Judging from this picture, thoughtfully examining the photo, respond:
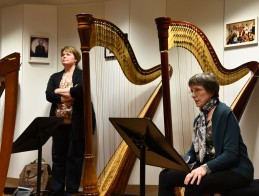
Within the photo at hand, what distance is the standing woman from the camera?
4137mm

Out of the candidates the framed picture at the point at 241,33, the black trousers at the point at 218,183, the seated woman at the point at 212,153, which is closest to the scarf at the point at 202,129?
the seated woman at the point at 212,153

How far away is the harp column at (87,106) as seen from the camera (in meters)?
2.70

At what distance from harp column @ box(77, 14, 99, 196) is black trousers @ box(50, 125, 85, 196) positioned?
135 cm

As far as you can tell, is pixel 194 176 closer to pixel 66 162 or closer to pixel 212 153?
pixel 212 153

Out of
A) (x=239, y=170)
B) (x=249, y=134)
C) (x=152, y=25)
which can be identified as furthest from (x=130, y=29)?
(x=239, y=170)

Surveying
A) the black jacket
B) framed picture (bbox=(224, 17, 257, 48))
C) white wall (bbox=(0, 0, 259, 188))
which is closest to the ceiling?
white wall (bbox=(0, 0, 259, 188))

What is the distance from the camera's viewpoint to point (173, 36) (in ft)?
9.80

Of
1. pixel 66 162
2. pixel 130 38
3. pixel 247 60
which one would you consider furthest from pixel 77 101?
pixel 247 60

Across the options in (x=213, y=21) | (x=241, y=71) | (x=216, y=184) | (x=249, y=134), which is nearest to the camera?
(x=216, y=184)

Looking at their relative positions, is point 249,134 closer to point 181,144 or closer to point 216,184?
point 181,144

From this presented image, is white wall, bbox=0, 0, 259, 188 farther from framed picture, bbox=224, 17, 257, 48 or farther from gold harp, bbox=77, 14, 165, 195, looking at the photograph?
gold harp, bbox=77, 14, 165, 195

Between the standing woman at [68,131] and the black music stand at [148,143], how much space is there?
5.83 ft

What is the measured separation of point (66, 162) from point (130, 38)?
1532 mm

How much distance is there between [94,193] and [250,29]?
7.15 feet
